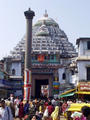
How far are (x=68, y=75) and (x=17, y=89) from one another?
8.28 m

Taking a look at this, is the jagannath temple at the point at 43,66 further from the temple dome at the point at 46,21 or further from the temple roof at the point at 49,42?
the temple dome at the point at 46,21

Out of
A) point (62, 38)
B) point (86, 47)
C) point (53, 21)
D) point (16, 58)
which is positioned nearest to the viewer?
point (86, 47)

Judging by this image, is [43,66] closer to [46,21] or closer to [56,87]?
[56,87]

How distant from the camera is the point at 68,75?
151 feet

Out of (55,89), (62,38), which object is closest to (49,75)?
(55,89)

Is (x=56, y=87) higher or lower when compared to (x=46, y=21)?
lower

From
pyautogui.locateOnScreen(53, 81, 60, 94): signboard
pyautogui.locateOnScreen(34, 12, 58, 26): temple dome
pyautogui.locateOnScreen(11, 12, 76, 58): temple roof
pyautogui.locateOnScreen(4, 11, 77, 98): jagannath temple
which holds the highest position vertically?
pyautogui.locateOnScreen(34, 12, 58, 26): temple dome

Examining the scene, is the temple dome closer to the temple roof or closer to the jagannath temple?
the temple roof

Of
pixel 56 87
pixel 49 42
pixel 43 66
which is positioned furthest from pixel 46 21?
pixel 56 87

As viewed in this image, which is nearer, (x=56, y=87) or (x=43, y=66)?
(x=56, y=87)

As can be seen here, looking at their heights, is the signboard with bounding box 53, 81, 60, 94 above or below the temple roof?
below

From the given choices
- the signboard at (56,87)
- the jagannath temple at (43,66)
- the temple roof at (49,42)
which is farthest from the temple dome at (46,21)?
the signboard at (56,87)

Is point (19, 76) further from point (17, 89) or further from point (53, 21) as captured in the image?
point (53, 21)

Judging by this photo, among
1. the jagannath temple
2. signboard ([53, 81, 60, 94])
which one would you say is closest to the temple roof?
the jagannath temple
